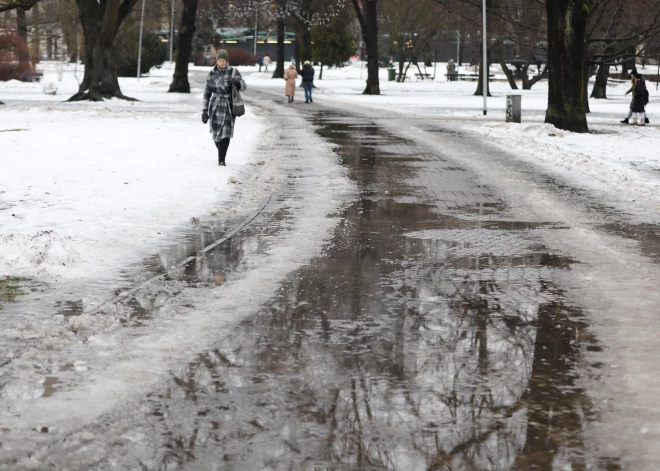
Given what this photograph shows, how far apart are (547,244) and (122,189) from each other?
5.67m

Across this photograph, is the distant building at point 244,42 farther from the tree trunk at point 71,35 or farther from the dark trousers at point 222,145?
the dark trousers at point 222,145

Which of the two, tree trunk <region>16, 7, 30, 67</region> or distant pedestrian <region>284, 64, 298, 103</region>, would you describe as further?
tree trunk <region>16, 7, 30, 67</region>

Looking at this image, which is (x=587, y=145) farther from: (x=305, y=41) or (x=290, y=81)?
(x=305, y=41)

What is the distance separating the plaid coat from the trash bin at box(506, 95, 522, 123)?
13675 mm

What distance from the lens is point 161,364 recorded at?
18.0 feet

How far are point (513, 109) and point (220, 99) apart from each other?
1410 cm

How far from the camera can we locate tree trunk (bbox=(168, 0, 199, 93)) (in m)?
48.2

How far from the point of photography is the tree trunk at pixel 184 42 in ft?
158

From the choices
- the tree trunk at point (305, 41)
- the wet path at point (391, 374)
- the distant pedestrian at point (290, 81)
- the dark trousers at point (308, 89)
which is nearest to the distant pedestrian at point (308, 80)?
the dark trousers at point (308, 89)

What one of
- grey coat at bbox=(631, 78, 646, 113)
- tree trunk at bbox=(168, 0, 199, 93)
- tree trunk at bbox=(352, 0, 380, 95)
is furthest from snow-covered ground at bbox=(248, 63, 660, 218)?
tree trunk at bbox=(168, 0, 199, 93)

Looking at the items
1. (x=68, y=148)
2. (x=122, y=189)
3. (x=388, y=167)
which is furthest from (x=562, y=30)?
(x=122, y=189)

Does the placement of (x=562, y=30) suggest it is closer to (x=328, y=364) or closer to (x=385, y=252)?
(x=385, y=252)

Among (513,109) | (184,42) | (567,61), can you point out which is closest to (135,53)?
(184,42)

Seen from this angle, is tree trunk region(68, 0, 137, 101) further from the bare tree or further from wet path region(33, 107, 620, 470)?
wet path region(33, 107, 620, 470)
